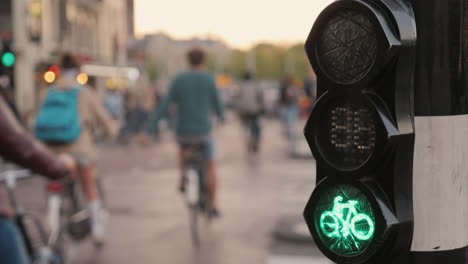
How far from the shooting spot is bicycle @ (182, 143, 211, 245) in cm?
775

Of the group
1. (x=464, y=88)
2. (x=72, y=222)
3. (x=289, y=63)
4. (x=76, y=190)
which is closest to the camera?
(x=464, y=88)

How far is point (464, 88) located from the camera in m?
1.79

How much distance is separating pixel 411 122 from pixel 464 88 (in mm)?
191

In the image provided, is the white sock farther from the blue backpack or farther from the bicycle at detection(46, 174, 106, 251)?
the blue backpack

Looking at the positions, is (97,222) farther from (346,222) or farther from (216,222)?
(346,222)

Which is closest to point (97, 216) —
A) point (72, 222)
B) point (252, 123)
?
point (72, 222)

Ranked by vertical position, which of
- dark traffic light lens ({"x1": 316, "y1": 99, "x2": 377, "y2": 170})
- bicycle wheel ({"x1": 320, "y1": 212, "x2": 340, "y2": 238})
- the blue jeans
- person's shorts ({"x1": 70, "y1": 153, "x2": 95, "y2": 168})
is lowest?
person's shorts ({"x1": 70, "y1": 153, "x2": 95, "y2": 168})

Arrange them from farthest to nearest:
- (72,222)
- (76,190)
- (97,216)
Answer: (97,216), (76,190), (72,222)

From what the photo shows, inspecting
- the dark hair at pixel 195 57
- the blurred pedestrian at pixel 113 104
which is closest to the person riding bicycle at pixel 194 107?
the dark hair at pixel 195 57

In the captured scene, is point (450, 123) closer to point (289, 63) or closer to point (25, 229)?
point (25, 229)

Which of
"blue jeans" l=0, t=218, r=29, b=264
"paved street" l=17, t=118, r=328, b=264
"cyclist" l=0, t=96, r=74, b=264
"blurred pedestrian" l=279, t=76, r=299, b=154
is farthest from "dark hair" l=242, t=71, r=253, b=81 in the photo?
"blue jeans" l=0, t=218, r=29, b=264

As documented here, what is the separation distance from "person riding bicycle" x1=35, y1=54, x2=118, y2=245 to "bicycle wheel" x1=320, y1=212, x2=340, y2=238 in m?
4.96

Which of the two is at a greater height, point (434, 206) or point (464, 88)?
point (464, 88)

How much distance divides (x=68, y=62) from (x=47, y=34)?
31.9 m
